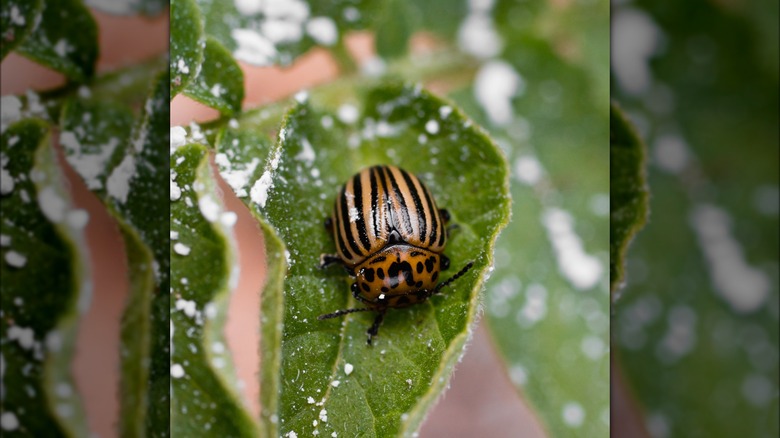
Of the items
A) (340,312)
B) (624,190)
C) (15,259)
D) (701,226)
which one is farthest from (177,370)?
(701,226)

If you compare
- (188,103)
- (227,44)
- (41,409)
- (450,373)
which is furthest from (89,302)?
(450,373)

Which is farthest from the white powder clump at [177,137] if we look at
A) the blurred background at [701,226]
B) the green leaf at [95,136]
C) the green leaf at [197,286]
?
the blurred background at [701,226]

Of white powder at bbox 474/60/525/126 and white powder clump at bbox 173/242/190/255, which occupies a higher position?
white powder at bbox 474/60/525/126

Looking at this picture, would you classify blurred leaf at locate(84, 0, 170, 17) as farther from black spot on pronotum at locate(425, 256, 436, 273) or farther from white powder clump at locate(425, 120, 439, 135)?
black spot on pronotum at locate(425, 256, 436, 273)

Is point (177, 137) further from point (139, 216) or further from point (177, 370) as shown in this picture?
point (177, 370)

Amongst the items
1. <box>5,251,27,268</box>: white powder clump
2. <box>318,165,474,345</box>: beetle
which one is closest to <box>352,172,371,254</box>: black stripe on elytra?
<box>318,165,474,345</box>: beetle

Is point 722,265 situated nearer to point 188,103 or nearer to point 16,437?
point 188,103

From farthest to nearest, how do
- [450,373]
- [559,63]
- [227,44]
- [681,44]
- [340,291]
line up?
[681,44]
[559,63]
[227,44]
[340,291]
[450,373]
